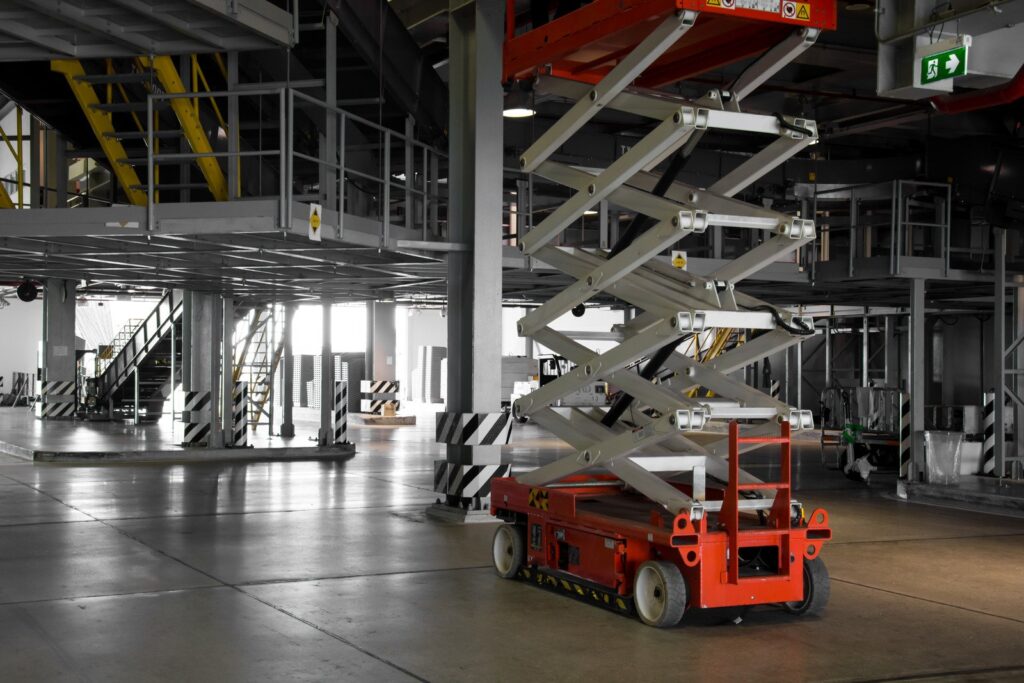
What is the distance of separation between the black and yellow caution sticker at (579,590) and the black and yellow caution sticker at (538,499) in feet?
1.76

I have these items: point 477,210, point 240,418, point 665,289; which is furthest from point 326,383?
point 665,289

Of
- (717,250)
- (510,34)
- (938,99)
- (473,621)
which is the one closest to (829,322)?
(717,250)

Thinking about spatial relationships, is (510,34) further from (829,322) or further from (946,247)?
(829,322)

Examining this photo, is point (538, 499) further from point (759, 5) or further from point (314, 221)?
point (314, 221)

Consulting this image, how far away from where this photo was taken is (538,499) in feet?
29.3

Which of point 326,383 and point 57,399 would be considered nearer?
point 326,383

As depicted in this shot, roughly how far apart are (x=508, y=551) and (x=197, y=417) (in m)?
13.2

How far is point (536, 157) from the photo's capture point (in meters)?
9.23

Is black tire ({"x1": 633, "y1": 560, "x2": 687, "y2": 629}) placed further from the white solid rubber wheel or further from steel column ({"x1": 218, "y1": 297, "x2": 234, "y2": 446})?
steel column ({"x1": 218, "y1": 297, "x2": 234, "y2": 446})

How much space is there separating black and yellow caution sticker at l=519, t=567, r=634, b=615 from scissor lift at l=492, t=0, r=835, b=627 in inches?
0.8

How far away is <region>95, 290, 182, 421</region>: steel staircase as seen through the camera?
29.0 meters

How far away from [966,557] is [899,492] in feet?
17.9

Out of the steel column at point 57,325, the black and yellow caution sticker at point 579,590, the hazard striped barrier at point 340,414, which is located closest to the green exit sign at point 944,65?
the black and yellow caution sticker at point 579,590

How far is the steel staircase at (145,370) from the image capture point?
28984mm
